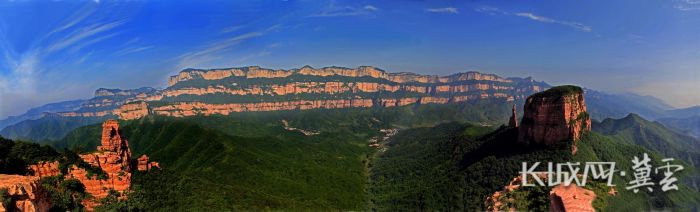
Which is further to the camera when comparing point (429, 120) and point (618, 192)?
point (429, 120)

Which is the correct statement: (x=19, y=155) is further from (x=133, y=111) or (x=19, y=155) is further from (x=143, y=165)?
(x=133, y=111)

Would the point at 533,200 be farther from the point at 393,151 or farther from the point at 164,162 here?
the point at 393,151

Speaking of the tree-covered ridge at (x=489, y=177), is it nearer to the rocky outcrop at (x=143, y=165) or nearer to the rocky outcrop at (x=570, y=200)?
the rocky outcrop at (x=570, y=200)

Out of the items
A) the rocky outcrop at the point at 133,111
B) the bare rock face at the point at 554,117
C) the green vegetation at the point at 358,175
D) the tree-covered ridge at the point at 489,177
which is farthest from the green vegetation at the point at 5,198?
the rocky outcrop at the point at 133,111

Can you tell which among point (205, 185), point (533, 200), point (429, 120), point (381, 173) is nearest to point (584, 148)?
point (533, 200)

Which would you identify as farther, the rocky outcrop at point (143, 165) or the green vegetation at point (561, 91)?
the green vegetation at point (561, 91)

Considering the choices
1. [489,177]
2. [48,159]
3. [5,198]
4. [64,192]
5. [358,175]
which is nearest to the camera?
[5,198]

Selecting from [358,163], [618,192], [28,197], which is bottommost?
[358,163]

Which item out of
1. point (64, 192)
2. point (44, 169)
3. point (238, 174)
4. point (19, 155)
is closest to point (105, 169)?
point (44, 169)
